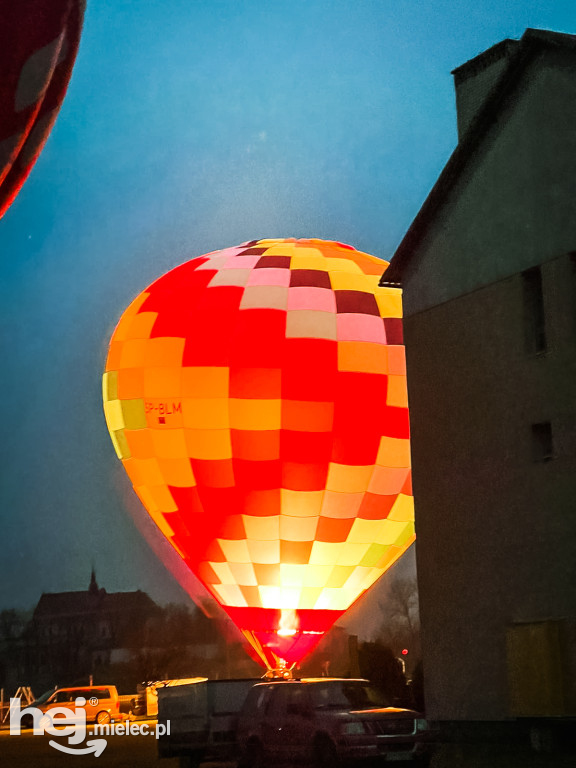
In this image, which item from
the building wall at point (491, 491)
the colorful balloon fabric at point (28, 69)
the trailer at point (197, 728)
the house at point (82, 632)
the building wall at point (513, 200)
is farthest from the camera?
the house at point (82, 632)

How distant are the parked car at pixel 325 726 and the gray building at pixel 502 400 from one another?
1.84 meters

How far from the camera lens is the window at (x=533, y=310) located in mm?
17000

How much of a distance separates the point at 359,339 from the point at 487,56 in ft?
23.5

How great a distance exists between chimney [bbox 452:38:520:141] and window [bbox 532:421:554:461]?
486cm

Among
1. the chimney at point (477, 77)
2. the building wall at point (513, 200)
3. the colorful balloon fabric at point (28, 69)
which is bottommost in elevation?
the colorful balloon fabric at point (28, 69)

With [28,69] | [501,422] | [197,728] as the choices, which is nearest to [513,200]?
[501,422]

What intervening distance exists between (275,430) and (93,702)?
13.1 meters

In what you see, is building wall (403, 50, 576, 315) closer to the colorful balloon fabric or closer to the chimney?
the chimney

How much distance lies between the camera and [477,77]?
20.0m

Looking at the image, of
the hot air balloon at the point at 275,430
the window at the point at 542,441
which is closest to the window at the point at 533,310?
the window at the point at 542,441

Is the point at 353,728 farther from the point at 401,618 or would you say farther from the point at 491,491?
the point at 401,618

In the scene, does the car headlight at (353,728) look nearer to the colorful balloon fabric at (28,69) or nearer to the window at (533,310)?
the window at (533,310)

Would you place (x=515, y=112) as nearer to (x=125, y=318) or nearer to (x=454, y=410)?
(x=454, y=410)

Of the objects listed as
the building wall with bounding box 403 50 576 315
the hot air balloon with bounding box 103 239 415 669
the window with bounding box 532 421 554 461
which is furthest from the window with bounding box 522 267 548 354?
the hot air balloon with bounding box 103 239 415 669
